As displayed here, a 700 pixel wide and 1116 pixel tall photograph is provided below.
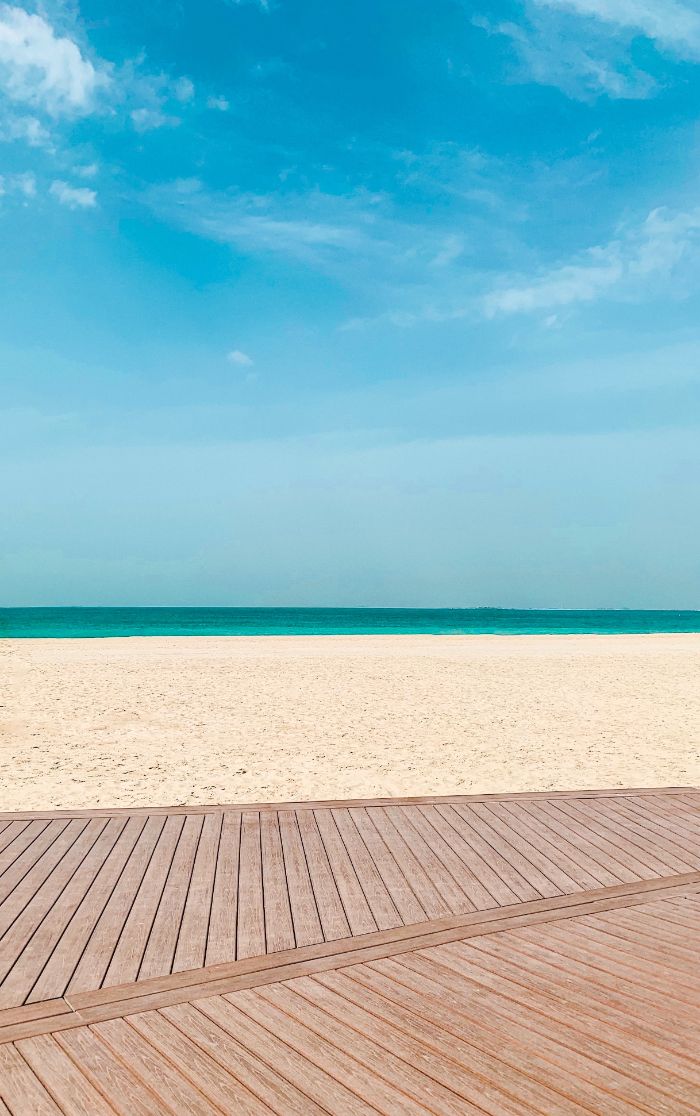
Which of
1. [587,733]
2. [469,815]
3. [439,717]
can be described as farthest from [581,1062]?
[439,717]

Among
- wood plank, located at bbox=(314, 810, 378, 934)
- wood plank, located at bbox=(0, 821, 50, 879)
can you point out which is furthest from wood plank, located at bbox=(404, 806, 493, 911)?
wood plank, located at bbox=(0, 821, 50, 879)

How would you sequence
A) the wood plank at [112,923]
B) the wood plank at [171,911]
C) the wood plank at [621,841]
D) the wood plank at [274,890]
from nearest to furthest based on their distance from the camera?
the wood plank at [112,923], the wood plank at [171,911], the wood plank at [274,890], the wood plank at [621,841]

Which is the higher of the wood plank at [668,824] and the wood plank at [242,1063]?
the wood plank at [668,824]

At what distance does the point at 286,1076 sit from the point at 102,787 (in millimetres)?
5782

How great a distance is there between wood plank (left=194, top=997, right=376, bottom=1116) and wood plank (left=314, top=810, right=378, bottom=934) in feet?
2.85

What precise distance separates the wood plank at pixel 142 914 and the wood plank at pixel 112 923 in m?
0.02

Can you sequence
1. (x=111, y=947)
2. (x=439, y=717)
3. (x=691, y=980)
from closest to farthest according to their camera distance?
(x=691, y=980) < (x=111, y=947) < (x=439, y=717)

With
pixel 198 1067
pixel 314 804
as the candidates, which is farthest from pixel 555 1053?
pixel 314 804

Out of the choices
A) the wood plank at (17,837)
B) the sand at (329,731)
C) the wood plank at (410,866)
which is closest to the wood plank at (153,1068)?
the wood plank at (410,866)

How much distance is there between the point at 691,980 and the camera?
3.27 m

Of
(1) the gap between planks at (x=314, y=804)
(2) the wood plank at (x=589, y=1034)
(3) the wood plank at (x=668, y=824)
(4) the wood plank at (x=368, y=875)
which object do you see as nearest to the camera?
(2) the wood plank at (x=589, y=1034)

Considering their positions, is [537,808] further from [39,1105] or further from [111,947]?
[39,1105]

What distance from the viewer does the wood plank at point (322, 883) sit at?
378cm

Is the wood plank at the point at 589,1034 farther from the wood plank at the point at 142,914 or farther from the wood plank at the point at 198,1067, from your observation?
the wood plank at the point at 142,914
